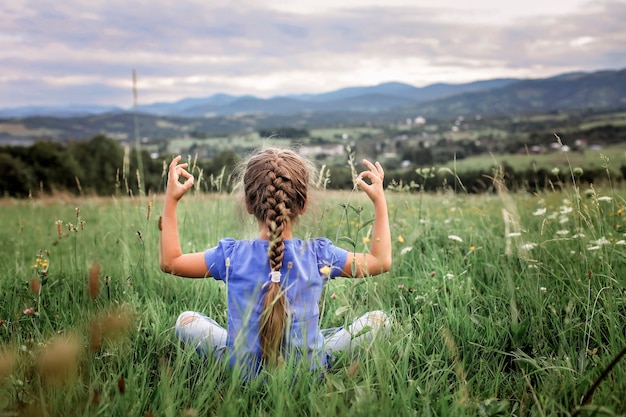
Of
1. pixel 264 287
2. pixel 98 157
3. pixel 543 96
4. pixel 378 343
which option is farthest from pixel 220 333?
pixel 543 96

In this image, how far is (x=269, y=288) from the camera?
2156 mm

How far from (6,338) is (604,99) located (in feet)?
597

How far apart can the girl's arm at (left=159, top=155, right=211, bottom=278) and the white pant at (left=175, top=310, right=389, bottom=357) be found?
0.33 meters

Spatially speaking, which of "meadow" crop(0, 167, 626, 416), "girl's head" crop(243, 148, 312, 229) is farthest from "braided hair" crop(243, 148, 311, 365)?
"meadow" crop(0, 167, 626, 416)

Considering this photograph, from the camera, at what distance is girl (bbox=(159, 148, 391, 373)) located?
216 cm

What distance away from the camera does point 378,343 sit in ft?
7.43

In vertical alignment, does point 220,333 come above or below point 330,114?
below

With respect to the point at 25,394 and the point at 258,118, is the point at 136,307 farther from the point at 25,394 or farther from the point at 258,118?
the point at 258,118

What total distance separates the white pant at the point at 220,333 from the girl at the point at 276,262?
2 cm

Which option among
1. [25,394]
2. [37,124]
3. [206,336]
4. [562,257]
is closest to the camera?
[25,394]

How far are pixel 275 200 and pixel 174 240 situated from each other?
53 centimetres

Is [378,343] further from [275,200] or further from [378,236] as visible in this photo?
[275,200]

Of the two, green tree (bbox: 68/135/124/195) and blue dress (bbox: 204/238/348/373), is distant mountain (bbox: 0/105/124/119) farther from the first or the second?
blue dress (bbox: 204/238/348/373)

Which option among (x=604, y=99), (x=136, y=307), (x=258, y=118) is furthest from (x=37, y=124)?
(x=604, y=99)
